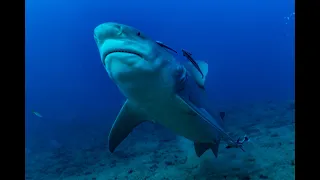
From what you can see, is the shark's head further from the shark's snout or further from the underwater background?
the underwater background

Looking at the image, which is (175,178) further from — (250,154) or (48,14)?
(48,14)

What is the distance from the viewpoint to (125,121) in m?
5.03

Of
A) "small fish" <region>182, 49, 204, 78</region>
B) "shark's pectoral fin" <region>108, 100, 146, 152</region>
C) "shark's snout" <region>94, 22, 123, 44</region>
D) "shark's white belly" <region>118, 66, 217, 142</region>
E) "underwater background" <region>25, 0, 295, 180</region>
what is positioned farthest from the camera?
"underwater background" <region>25, 0, 295, 180</region>

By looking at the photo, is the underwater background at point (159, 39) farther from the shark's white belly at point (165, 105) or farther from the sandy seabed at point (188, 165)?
the shark's white belly at point (165, 105)

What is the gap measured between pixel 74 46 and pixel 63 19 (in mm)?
9960

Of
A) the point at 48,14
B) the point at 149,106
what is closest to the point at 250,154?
the point at 149,106

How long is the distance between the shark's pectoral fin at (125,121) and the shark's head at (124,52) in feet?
4.65

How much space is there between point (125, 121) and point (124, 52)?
2180mm

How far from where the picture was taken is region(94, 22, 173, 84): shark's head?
3.00m

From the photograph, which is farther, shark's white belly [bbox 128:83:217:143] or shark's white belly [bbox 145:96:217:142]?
shark's white belly [bbox 145:96:217:142]

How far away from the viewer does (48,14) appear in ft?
344

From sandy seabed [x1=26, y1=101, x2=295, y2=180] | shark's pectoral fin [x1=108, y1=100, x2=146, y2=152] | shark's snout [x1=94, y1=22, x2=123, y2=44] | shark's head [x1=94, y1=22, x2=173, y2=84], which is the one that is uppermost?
shark's snout [x1=94, y1=22, x2=123, y2=44]

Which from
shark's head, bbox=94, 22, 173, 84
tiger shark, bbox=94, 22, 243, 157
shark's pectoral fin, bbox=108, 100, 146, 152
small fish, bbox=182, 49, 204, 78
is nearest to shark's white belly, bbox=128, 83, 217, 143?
tiger shark, bbox=94, 22, 243, 157

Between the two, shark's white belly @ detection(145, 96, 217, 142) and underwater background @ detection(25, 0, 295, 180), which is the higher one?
underwater background @ detection(25, 0, 295, 180)
